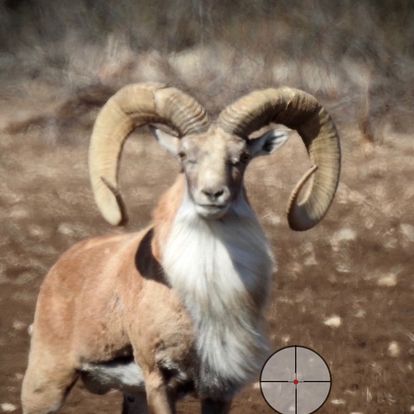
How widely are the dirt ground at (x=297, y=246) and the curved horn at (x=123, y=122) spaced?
13.5ft

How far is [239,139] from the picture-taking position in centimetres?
927

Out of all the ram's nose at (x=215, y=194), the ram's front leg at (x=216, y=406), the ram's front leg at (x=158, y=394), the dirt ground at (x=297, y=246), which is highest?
the ram's nose at (x=215, y=194)

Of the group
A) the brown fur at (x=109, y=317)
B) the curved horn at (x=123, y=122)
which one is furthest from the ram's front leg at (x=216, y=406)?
the curved horn at (x=123, y=122)

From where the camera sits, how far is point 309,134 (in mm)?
9898

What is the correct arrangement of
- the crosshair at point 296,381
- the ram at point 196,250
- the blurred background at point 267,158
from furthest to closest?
1. the blurred background at point 267,158
2. the crosshair at point 296,381
3. the ram at point 196,250

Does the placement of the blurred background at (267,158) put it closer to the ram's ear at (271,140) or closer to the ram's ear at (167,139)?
the ram's ear at (271,140)

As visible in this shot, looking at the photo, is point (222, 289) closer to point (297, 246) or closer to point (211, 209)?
point (211, 209)

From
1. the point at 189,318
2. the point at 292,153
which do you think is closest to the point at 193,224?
the point at 189,318

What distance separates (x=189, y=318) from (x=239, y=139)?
116 centimetres

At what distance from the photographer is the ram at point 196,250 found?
30.2 ft

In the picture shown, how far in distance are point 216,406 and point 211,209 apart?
1.58 m

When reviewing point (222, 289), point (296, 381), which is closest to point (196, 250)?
point (222, 289)

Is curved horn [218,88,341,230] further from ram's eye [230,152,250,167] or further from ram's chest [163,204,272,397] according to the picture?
ram's chest [163,204,272,397]

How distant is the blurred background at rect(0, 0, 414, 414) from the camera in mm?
13789
